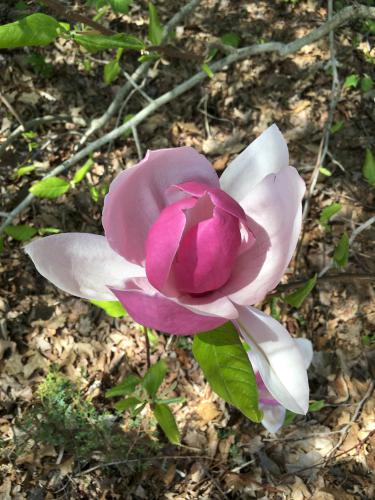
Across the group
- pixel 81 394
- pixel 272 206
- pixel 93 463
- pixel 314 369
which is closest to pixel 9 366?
pixel 81 394

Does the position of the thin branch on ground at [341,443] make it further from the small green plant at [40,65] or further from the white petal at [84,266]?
the small green plant at [40,65]

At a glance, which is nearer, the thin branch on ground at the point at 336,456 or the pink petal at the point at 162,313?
the pink petal at the point at 162,313

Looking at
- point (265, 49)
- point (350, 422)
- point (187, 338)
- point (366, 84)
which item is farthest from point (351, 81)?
point (350, 422)

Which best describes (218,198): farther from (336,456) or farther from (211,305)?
(336,456)

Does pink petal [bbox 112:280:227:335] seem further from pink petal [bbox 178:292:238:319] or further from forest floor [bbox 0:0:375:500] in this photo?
forest floor [bbox 0:0:375:500]

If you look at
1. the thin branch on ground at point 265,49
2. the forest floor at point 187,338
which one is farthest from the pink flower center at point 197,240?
the thin branch on ground at point 265,49

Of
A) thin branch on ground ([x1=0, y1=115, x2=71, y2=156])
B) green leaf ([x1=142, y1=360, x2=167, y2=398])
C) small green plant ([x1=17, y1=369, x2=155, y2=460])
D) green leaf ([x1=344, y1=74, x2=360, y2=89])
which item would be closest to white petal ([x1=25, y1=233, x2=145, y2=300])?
green leaf ([x1=142, y1=360, x2=167, y2=398])
